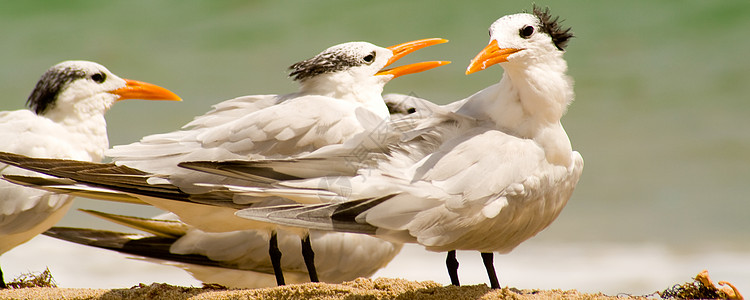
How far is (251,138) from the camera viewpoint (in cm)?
436

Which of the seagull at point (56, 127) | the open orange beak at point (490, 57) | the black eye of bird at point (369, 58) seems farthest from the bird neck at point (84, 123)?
the open orange beak at point (490, 57)

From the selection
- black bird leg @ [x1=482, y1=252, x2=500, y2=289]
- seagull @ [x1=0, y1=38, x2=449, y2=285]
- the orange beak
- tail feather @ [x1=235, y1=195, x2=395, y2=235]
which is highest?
the orange beak

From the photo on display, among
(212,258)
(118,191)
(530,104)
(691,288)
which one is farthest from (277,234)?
(691,288)

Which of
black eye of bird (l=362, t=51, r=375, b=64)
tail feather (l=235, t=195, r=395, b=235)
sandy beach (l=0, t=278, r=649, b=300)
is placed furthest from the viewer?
black eye of bird (l=362, t=51, r=375, b=64)

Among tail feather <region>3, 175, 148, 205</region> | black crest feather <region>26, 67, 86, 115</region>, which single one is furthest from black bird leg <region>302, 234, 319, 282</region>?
black crest feather <region>26, 67, 86, 115</region>

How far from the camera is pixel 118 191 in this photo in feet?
12.5

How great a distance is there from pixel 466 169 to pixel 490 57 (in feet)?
1.82

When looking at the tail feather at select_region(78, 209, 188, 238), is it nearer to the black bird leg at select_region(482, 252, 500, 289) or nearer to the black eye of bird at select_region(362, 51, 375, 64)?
the black eye of bird at select_region(362, 51, 375, 64)

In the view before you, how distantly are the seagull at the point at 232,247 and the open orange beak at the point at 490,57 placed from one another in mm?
2061

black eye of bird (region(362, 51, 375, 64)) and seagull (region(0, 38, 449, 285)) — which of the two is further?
black eye of bird (region(362, 51, 375, 64))

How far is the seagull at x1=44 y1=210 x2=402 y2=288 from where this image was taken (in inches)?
210

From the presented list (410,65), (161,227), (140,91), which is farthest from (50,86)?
(410,65)

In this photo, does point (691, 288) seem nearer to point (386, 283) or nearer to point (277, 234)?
point (386, 283)

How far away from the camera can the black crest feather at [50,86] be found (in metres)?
5.46
